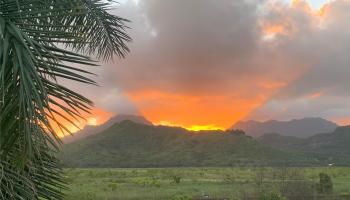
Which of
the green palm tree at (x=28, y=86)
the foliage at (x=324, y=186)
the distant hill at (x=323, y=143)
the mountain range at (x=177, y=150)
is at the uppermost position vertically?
the distant hill at (x=323, y=143)

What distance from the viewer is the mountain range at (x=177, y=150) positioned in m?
101

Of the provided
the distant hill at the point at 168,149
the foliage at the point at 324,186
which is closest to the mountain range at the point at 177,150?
the distant hill at the point at 168,149

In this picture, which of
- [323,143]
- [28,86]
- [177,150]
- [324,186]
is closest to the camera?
[28,86]

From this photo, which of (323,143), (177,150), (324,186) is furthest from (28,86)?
(323,143)

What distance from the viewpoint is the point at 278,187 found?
2573 centimetres

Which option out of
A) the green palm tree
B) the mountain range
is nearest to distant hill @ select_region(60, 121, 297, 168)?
the mountain range

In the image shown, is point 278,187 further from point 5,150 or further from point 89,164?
point 89,164

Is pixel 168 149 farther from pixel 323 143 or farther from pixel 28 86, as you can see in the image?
pixel 28 86

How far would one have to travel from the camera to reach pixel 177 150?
12162cm

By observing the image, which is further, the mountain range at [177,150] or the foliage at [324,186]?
the mountain range at [177,150]

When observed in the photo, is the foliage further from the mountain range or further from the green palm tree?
the mountain range

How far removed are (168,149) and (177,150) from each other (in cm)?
195

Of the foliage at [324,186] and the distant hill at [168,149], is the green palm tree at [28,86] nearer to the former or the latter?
the foliage at [324,186]

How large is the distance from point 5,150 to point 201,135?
4985 inches
